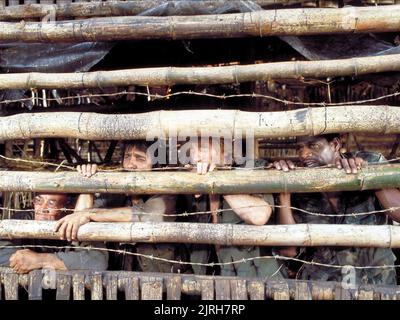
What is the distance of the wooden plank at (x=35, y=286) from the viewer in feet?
11.3

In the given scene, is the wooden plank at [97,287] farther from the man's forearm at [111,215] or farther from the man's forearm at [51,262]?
the man's forearm at [111,215]

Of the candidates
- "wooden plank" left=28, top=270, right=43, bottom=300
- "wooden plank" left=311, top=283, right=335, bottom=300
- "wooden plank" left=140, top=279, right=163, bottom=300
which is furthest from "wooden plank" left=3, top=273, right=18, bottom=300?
"wooden plank" left=311, top=283, right=335, bottom=300

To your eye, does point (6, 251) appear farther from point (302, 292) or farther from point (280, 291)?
point (302, 292)

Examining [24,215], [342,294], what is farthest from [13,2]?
[342,294]

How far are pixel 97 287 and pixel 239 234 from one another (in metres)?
1.08

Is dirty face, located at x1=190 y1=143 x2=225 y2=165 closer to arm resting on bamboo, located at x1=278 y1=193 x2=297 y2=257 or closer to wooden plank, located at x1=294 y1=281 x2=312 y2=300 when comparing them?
arm resting on bamboo, located at x1=278 y1=193 x2=297 y2=257

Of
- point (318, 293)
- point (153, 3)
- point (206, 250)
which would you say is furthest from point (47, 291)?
point (153, 3)

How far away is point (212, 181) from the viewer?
3.28 m

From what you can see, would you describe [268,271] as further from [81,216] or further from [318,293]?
[81,216]

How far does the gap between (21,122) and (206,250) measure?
1722 millimetres

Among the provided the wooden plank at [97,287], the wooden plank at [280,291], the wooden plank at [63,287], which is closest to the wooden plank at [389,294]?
the wooden plank at [280,291]

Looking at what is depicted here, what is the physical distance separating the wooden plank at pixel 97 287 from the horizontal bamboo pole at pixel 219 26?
189cm

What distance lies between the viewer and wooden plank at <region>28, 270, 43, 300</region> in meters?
3.43

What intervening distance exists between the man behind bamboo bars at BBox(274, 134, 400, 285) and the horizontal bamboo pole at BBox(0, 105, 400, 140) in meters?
0.33
